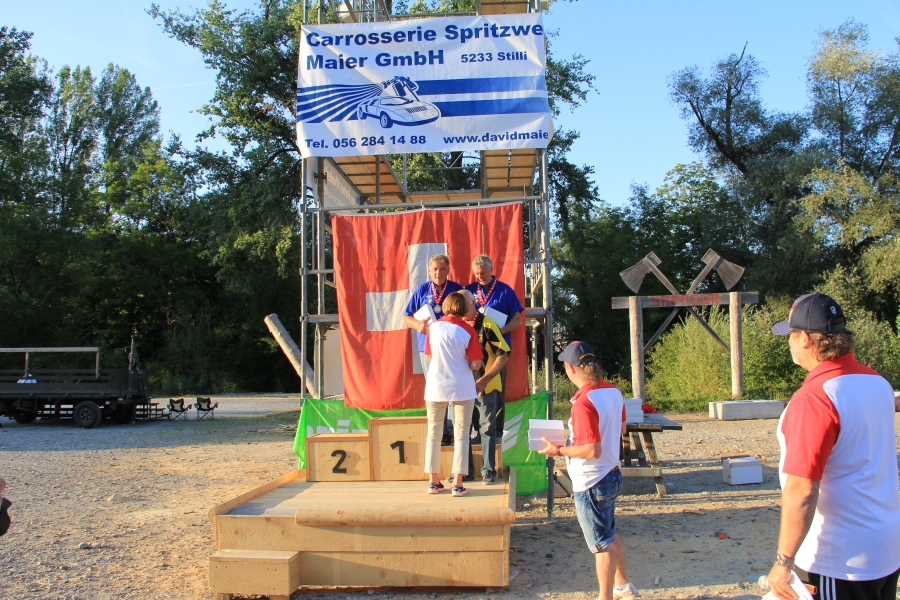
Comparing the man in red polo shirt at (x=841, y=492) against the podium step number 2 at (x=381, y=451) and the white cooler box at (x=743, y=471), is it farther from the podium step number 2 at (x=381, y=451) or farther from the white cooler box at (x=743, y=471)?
the white cooler box at (x=743, y=471)

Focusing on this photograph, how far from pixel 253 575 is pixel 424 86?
5.31 meters

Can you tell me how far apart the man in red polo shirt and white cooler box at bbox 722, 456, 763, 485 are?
609 cm

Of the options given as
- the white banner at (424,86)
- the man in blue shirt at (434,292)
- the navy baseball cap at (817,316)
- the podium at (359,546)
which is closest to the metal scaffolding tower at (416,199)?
the white banner at (424,86)

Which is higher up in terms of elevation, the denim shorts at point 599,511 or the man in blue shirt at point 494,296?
the man in blue shirt at point 494,296

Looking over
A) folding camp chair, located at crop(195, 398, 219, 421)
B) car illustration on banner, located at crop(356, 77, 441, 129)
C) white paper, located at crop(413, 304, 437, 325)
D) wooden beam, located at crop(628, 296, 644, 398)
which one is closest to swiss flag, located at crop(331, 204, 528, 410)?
car illustration on banner, located at crop(356, 77, 441, 129)

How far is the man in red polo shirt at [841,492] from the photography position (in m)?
2.33

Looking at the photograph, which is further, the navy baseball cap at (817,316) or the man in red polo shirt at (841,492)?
the navy baseball cap at (817,316)

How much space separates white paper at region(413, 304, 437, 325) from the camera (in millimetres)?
6039

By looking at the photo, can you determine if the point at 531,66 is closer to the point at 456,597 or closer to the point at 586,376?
the point at 586,376

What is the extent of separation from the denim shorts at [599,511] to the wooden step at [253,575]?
74.8 inches

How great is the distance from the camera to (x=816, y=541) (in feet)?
7.89

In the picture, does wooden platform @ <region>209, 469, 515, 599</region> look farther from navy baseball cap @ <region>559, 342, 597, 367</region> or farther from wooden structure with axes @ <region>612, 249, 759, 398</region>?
wooden structure with axes @ <region>612, 249, 759, 398</region>

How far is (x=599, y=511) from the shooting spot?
407 centimetres

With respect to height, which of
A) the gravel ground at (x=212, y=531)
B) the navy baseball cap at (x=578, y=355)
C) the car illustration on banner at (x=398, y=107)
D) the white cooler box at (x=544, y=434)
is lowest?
the gravel ground at (x=212, y=531)
